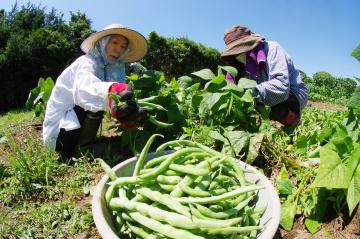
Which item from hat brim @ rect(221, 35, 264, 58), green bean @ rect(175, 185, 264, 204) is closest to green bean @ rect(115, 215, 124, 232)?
green bean @ rect(175, 185, 264, 204)

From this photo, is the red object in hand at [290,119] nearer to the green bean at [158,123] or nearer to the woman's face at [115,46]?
the green bean at [158,123]

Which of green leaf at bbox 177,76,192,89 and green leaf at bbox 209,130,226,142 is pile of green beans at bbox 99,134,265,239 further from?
green leaf at bbox 177,76,192,89

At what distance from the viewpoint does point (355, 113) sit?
185 centimetres

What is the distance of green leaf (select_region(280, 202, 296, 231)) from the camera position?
74.8 inches

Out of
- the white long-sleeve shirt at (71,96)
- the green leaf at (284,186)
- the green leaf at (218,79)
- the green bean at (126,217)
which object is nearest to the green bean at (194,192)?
the green bean at (126,217)

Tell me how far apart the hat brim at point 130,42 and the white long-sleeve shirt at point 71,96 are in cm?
15

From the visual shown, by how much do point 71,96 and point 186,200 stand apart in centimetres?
189

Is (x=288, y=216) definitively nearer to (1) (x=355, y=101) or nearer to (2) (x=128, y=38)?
(1) (x=355, y=101)

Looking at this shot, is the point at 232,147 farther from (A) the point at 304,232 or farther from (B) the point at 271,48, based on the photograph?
(B) the point at 271,48

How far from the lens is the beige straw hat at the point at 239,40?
303cm

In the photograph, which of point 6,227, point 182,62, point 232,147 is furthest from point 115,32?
point 182,62

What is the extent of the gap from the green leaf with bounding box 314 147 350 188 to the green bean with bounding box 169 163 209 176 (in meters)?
0.49

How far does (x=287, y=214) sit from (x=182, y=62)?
1062cm

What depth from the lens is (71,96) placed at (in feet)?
9.93
